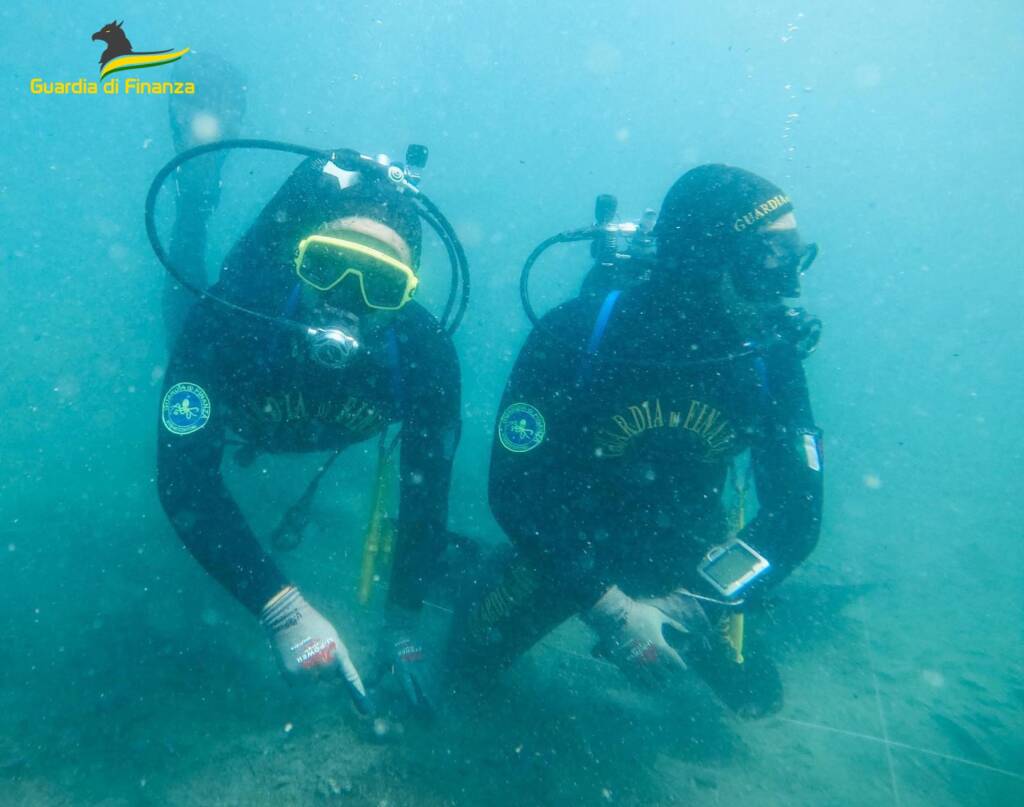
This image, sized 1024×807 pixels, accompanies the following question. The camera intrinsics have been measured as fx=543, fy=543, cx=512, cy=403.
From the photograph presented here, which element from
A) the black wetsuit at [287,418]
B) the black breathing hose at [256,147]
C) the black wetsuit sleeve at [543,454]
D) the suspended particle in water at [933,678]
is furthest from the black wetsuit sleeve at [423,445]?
the suspended particle in water at [933,678]

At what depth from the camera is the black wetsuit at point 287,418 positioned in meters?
2.96

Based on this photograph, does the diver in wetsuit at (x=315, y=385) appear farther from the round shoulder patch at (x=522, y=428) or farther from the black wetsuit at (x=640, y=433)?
the black wetsuit at (x=640, y=433)

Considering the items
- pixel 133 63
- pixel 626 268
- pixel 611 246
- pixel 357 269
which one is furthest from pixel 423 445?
pixel 133 63

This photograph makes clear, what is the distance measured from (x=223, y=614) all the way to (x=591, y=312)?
4388mm

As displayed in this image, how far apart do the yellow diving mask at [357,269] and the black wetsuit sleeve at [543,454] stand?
87 centimetres

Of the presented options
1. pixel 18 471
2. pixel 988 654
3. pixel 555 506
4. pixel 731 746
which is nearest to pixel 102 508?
pixel 18 471

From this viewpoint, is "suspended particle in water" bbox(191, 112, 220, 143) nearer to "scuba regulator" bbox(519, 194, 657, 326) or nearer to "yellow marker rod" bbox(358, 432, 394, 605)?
"scuba regulator" bbox(519, 194, 657, 326)

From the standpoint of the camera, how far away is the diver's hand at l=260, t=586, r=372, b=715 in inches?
106

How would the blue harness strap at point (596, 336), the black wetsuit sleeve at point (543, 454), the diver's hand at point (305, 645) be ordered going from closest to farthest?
the diver's hand at point (305, 645) < the blue harness strap at point (596, 336) < the black wetsuit sleeve at point (543, 454)

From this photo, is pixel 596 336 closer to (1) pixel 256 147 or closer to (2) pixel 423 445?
(2) pixel 423 445

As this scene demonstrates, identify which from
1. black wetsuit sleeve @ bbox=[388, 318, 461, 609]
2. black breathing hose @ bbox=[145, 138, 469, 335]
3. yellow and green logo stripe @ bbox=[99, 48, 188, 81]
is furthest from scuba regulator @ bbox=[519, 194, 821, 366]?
yellow and green logo stripe @ bbox=[99, 48, 188, 81]

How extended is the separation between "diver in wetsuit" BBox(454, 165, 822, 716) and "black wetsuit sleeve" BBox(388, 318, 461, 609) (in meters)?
0.39

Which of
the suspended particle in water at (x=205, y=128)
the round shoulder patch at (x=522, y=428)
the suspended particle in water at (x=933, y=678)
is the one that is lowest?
the suspended particle in water at (x=933, y=678)

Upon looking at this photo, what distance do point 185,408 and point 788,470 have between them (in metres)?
3.53
